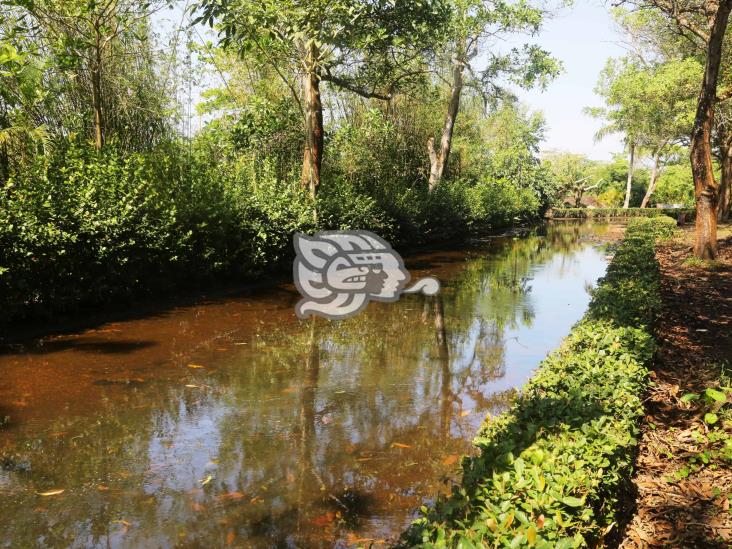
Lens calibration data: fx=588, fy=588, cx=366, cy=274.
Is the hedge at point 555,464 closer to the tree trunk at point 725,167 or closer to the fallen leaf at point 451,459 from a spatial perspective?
the fallen leaf at point 451,459

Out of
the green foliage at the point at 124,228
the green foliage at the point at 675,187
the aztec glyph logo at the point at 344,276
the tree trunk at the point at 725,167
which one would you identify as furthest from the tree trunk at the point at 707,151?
the green foliage at the point at 675,187

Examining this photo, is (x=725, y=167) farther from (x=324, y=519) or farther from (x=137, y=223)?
(x=324, y=519)

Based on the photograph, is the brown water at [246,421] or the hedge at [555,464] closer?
the hedge at [555,464]

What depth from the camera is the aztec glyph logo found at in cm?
977

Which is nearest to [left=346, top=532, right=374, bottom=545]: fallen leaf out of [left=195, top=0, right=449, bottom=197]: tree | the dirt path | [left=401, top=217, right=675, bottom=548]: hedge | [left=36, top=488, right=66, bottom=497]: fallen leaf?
[left=401, top=217, right=675, bottom=548]: hedge

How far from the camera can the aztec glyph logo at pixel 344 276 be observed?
9.77 meters

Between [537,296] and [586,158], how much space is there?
264ft

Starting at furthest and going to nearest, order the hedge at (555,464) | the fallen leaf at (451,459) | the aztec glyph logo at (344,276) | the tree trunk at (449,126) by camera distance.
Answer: the tree trunk at (449,126) → the aztec glyph logo at (344,276) → the fallen leaf at (451,459) → the hedge at (555,464)

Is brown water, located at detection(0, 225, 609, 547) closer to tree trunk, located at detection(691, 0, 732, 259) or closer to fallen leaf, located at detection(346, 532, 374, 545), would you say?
fallen leaf, located at detection(346, 532, 374, 545)

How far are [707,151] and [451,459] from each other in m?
11.2

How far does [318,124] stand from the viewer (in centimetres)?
1338

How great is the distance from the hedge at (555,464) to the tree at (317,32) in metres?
7.52

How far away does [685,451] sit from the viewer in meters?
3.84

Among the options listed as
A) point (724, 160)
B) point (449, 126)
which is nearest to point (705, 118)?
point (449, 126)
